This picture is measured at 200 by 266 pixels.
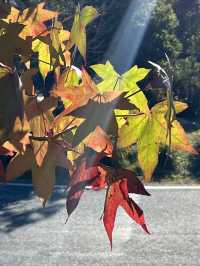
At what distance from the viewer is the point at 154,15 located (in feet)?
36.1

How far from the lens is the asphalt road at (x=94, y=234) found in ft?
18.3

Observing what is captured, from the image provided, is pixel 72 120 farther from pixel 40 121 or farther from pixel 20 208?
pixel 20 208

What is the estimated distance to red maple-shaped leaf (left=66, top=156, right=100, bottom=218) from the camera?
626 mm

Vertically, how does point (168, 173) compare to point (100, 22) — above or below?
below

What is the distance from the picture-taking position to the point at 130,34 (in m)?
11.2

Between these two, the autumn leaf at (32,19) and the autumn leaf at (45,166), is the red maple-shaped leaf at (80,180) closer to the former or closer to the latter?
the autumn leaf at (45,166)

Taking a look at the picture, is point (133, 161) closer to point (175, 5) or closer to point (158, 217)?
point (158, 217)

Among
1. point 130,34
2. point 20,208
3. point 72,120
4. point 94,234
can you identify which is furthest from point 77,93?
point 130,34

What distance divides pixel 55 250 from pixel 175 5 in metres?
8.29

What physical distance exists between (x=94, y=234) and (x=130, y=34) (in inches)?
231

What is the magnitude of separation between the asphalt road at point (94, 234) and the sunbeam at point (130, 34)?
12.6 ft

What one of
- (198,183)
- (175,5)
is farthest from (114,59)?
(198,183)

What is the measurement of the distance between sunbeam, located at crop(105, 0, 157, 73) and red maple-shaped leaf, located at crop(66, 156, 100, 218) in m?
10.1

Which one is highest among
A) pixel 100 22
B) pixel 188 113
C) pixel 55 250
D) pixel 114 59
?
pixel 100 22
